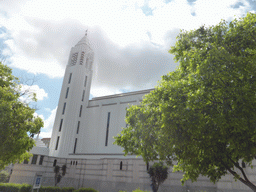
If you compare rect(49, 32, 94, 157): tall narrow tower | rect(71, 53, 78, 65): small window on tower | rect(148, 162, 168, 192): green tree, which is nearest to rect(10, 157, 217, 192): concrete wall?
rect(49, 32, 94, 157): tall narrow tower

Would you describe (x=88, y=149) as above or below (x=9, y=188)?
above

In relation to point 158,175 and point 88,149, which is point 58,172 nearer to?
point 88,149

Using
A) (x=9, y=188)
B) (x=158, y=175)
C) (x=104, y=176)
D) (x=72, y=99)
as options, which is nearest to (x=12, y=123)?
(x=9, y=188)

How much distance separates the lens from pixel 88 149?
128 ft

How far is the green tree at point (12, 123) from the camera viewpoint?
1199 centimetres

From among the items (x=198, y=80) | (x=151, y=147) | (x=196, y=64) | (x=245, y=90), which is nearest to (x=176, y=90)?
(x=198, y=80)

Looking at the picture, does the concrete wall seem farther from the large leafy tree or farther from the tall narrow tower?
the large leafy tree

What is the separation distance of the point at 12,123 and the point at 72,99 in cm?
3020

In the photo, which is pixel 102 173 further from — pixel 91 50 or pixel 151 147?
pixel 91 50

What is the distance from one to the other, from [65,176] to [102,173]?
30.8 feet

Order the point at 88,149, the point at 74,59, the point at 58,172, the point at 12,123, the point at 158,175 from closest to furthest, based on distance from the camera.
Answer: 1. the point at 12,123
2. the point at 158,175
3. the point at 58,172
4. the point at 88,149
5. the point at 74,59

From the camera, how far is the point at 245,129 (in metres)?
7.57

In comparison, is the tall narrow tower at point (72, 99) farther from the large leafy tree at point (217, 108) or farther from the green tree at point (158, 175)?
the large leafy tree at point (217, 108)

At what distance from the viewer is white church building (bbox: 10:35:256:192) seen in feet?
84.7
